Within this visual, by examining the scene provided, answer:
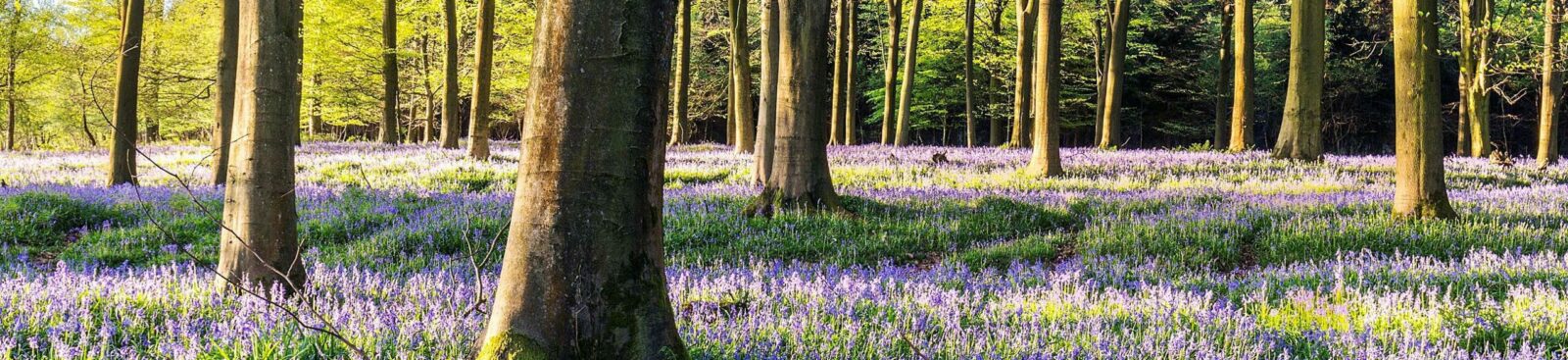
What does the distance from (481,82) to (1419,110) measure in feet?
48.4

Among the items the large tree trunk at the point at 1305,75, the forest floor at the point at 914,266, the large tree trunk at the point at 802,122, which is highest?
the large tree trunk at the point at 1305,75

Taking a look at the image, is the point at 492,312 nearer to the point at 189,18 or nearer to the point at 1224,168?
the point at 1224,168

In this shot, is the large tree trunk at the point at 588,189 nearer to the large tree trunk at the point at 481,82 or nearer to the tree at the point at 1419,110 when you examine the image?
the tree at the point at 1419,110

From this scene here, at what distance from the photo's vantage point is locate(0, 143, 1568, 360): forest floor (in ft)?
12.3

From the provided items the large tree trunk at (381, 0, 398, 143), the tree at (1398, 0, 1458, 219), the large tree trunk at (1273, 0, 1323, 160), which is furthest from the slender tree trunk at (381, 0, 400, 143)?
the tree at (1398, 0, 1458, 219)

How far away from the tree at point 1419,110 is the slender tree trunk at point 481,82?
47.6 ft

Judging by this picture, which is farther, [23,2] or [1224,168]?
[23,2]

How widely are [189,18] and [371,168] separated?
3261cm

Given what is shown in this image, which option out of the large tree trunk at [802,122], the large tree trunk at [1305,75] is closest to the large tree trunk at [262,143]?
the large tree trunk at [802,122]

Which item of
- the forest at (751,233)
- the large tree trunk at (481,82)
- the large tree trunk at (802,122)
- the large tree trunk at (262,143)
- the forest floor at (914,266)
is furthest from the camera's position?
the large tree trunk at (481,82)

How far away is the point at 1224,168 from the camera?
1546cm

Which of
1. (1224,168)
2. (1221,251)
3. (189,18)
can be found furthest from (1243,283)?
(189,18)

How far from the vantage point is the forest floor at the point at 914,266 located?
12.3 ft

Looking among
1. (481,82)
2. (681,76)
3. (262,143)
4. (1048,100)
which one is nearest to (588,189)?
(262,143)
